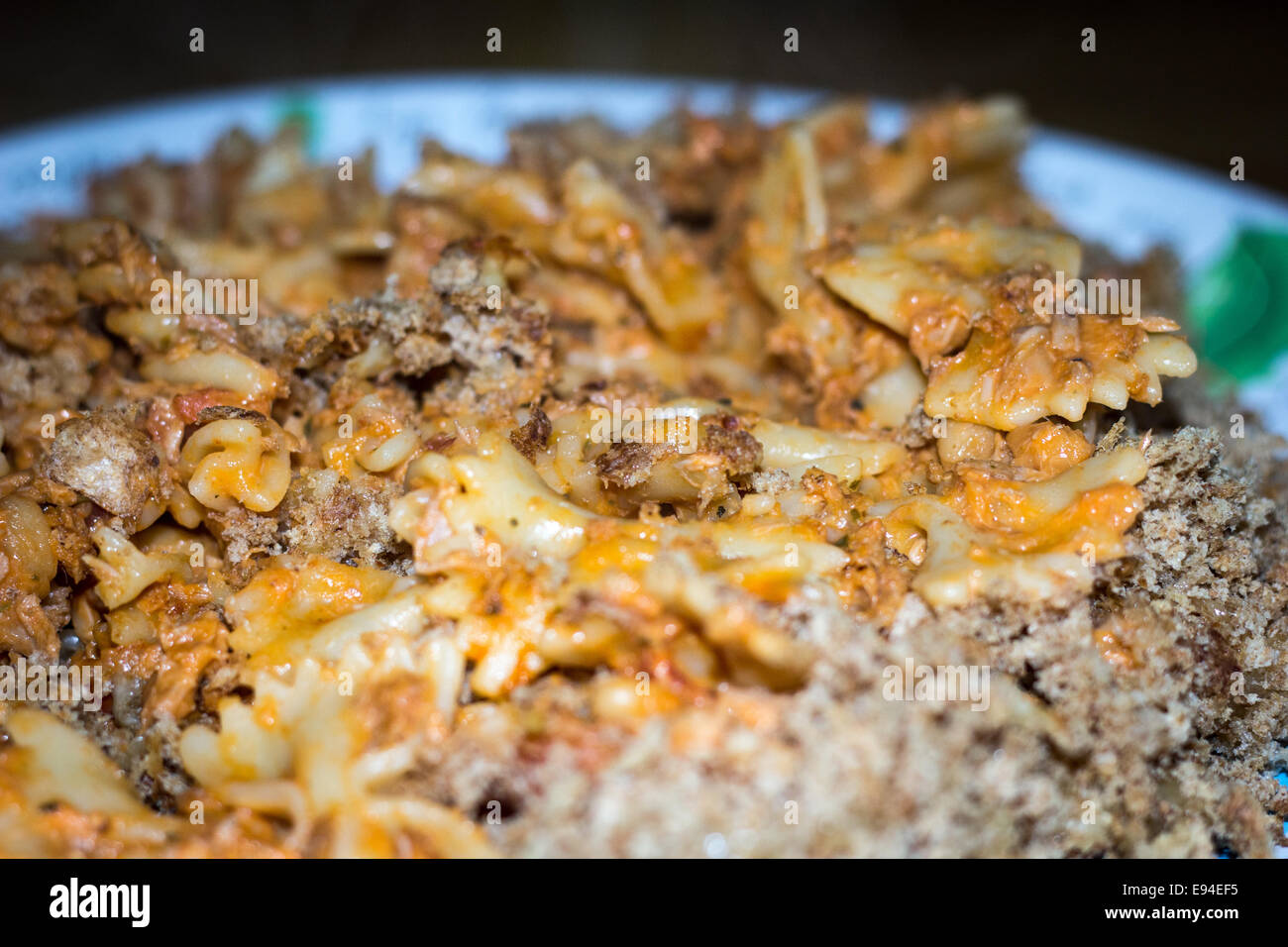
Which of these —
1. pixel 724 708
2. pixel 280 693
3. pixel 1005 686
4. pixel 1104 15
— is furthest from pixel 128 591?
pixel 1104 15

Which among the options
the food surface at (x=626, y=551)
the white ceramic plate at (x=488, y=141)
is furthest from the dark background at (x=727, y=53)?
the food surface at (x=626, y=551)

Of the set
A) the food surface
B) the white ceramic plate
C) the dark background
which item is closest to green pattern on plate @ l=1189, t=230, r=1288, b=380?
the white ceramic plate

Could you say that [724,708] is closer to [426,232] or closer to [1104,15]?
[426,232]

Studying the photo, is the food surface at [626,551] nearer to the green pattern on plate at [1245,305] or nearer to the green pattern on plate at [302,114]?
the green pattern on plate at [1245,305]

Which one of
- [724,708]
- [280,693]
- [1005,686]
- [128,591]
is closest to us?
[724,708]
